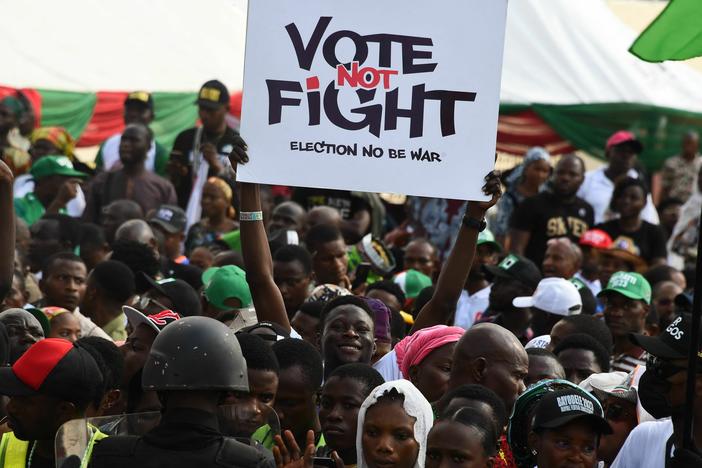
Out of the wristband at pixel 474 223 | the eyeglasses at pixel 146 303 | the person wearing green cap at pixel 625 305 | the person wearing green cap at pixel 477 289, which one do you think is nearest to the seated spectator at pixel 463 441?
the wristband at pixel 474 223

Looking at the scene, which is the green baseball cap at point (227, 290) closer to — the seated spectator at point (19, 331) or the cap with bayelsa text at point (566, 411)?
the seated spectator at point (19, 331)

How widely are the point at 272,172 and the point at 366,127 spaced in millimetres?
495

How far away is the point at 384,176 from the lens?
22.1 feet

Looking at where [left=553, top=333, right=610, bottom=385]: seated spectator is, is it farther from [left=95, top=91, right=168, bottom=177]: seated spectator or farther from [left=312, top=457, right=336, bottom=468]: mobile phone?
[left=95, top=91, right=168, bottom=177]: seated spectator

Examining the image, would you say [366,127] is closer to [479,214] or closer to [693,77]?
[479,214]

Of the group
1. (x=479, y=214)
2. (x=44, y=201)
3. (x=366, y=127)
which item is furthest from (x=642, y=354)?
(x=44, y=201)

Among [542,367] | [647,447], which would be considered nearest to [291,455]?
[647,447]

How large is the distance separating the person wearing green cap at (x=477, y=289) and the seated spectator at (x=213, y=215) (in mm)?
2506

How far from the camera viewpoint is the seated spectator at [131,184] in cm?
1357

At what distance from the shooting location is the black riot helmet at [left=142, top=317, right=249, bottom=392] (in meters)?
4.39

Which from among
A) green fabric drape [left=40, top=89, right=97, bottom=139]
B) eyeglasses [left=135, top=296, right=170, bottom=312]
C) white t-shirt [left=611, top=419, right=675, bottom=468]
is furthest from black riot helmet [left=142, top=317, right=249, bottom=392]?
green fabric drape [left=40, top=89, right=97, bottom=139]

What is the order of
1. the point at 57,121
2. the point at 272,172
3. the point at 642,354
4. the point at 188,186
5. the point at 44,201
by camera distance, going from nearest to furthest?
1. the point at 272,172
2. the point at 642,354
3. the point at 44,201
4. the point at 188,186
5. the point at 57,121

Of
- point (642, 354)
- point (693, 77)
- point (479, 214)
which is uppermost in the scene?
point (693, 77)

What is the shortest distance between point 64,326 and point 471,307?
→ 3.45 m
